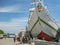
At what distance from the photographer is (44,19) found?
101 ft

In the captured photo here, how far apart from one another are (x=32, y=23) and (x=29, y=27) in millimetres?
1462

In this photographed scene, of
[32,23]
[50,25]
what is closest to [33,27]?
[32,23]

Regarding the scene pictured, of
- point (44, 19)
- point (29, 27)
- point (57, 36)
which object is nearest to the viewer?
point (57, 36)

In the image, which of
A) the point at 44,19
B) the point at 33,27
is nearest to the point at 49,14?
the point at 44,19

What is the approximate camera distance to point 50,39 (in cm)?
2978

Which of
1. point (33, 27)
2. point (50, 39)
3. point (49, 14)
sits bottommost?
point (50, 39)

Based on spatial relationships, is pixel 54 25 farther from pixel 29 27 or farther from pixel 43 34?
pixel 29 27

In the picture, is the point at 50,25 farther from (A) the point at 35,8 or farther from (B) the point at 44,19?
(A) the point at 35,8

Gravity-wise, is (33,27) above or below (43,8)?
below

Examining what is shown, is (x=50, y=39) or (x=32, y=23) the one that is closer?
(x=50, y=39)

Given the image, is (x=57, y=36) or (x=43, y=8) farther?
(x=43, y=8)

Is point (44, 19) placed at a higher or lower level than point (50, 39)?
higher

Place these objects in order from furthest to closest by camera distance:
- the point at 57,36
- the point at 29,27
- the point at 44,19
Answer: the point at 29,27, the point at 44,19, the point at 57,36

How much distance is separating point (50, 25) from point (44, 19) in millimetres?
1430
